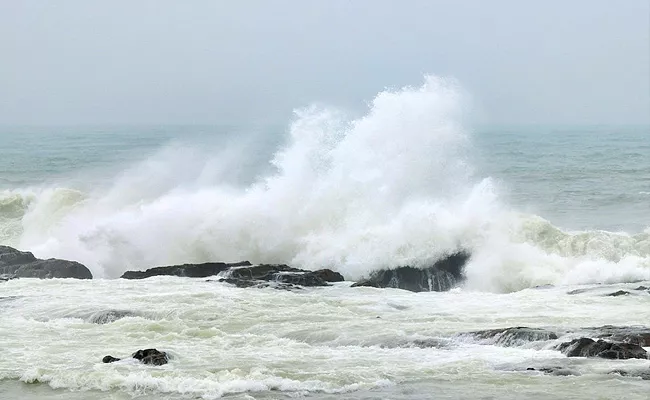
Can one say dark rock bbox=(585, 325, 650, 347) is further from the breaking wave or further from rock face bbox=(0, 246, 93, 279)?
rock face bbox=(0, 246, 93, 279)

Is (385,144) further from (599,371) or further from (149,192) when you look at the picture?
(599,371)

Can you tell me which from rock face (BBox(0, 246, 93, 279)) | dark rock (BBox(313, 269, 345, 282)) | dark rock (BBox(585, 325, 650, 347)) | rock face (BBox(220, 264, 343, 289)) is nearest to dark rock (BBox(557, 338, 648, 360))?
dark rock (BBox(585, 325, 650, 347))

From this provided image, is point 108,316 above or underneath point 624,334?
above

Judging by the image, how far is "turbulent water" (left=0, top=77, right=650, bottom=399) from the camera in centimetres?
1142

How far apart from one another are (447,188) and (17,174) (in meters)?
32.8

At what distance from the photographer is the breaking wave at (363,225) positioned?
2152cm

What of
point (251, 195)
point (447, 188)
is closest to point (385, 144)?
point (447, 188)

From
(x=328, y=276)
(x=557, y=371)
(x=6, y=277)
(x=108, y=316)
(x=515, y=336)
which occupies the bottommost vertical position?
(x=557, y=371)

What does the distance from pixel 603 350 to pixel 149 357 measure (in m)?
6.03

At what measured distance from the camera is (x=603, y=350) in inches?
472

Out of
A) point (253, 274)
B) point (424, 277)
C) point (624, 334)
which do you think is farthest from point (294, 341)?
point (424, 277)

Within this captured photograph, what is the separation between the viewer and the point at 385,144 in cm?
2514

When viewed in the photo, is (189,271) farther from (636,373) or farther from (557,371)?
(636,373)

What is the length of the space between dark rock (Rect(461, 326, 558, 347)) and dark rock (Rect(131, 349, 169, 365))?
4502 millimetres
